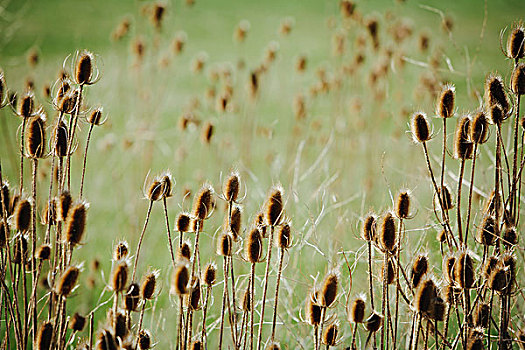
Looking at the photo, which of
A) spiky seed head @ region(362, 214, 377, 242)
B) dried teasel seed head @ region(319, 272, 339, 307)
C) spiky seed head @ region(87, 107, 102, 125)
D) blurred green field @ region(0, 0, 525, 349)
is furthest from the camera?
blurred green field @ region(0, 0, 525, 349)

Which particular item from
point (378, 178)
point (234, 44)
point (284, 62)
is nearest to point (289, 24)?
point (378, 178)

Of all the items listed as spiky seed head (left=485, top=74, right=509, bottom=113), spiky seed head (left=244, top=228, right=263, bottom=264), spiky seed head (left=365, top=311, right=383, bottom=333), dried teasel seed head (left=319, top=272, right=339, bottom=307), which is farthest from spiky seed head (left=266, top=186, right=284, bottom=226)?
spiky seed head (left=485, top=74, right=509, bottom=113)

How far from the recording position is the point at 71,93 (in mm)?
1159

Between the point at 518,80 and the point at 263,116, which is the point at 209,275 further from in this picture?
the point at 263,116

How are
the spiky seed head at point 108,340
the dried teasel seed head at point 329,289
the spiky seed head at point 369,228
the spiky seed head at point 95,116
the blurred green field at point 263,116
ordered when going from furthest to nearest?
the blurred green field at point 263,116 < the spiky seed head at point 95,116 < the spiky seed head at point 369,228 < the dried teasel seed head at point 329,289 < the spiky seed head at point 108,340

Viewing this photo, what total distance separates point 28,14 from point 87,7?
674 millimetres

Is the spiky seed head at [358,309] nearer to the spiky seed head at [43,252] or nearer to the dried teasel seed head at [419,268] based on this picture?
the dried teasel seed head at [419,268]

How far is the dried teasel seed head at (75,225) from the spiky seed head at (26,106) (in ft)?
0.91

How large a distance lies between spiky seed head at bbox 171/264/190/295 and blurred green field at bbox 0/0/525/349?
0.28 meters

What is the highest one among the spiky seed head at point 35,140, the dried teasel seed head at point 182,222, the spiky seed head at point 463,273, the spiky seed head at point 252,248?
the spiky seed head at point 35,140

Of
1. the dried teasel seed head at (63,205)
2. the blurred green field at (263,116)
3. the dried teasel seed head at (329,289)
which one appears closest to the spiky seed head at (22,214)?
the dried teasel seed head at (63,205)

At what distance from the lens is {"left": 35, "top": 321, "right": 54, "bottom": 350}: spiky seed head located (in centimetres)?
108

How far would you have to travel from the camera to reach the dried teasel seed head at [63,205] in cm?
106

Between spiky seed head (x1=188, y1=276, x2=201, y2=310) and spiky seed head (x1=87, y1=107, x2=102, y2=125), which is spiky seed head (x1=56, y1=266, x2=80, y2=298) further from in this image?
spiky seed head (x1=87, y1=107, x2=102, y2=125)
